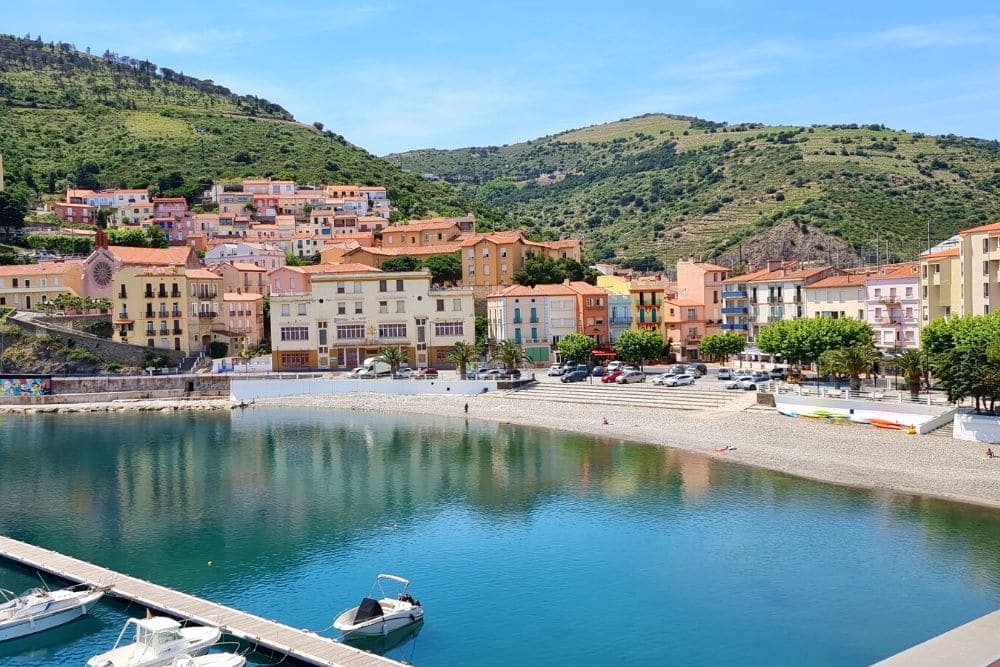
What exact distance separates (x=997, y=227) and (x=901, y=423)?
13.2 m

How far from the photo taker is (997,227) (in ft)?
159

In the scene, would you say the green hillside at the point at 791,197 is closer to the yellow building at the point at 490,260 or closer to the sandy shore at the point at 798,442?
the yellow building at the point at 490,260

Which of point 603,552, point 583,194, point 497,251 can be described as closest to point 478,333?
point 497,251

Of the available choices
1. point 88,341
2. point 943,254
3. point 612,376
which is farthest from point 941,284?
point 88,341

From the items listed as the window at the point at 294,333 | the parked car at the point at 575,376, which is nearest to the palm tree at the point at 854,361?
the parked car at the point at 575,376

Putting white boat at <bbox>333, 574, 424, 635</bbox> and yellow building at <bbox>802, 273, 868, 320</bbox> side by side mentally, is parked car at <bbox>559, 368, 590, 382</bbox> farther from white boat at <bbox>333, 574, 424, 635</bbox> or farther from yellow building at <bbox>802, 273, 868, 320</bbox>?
white boat at <bbox>333, 574, 424, 635</bbox>

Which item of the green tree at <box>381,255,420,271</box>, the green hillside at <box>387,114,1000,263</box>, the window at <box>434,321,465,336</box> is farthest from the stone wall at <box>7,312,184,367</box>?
the green hillside at <box>387,114,1000,263</box>

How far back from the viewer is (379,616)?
78.1 feet

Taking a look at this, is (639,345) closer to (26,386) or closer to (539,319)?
(539,319)

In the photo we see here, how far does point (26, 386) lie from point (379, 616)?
54.6 meters

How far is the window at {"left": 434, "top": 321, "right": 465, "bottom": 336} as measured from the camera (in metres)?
73.4

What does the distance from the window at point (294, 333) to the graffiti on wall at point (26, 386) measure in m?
16.9

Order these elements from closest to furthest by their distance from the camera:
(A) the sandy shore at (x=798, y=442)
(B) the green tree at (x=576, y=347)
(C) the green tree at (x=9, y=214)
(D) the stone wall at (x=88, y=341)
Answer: (A) the sandy shore at (x=798, y=442)
(B) the green tree at (x=576, y=347)
(D) the stone wall at (x=88, y=341)
(C) the green tree at (x=9, y=214)

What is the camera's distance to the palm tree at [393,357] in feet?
225
